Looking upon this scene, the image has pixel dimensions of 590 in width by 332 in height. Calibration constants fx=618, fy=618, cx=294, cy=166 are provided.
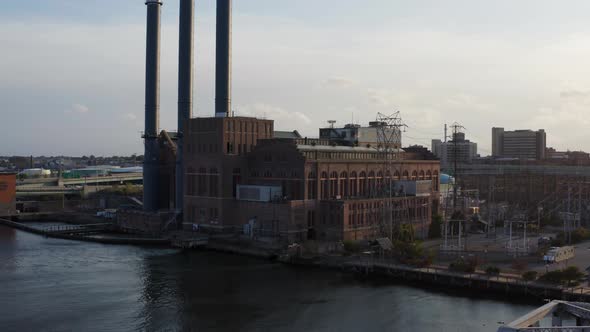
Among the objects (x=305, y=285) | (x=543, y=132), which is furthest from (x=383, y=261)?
(x=543, y=132)

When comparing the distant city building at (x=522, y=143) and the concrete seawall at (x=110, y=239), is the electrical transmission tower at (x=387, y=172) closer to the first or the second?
the concrete seawall at (x=110, y=239)

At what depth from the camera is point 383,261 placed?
42.5m

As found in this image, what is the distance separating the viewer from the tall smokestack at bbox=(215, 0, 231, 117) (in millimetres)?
63188

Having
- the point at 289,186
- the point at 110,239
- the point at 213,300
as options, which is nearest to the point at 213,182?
the point at 289,186

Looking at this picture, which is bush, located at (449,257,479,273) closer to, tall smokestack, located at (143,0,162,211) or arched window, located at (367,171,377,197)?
arched window, located at (367,171,377,197)

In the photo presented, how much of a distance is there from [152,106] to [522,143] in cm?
11129

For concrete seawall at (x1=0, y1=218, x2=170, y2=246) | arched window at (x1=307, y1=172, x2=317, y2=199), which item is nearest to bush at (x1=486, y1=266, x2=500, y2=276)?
arched window at (x1=307, y1=172, x2=317, y2=199)

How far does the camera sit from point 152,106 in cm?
6762

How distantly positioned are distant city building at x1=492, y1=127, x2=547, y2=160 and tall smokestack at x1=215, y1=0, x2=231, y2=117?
9914cm

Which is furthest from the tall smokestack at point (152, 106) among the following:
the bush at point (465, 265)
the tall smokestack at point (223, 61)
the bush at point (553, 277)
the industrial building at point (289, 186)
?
the bush at point (553, 277)

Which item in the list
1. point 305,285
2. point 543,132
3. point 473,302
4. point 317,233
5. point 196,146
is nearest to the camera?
point 473,302

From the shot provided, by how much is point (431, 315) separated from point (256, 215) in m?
24.9

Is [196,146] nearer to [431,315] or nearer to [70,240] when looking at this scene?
[70,240]

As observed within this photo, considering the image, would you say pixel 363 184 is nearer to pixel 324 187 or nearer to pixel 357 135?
pixel 324 187
